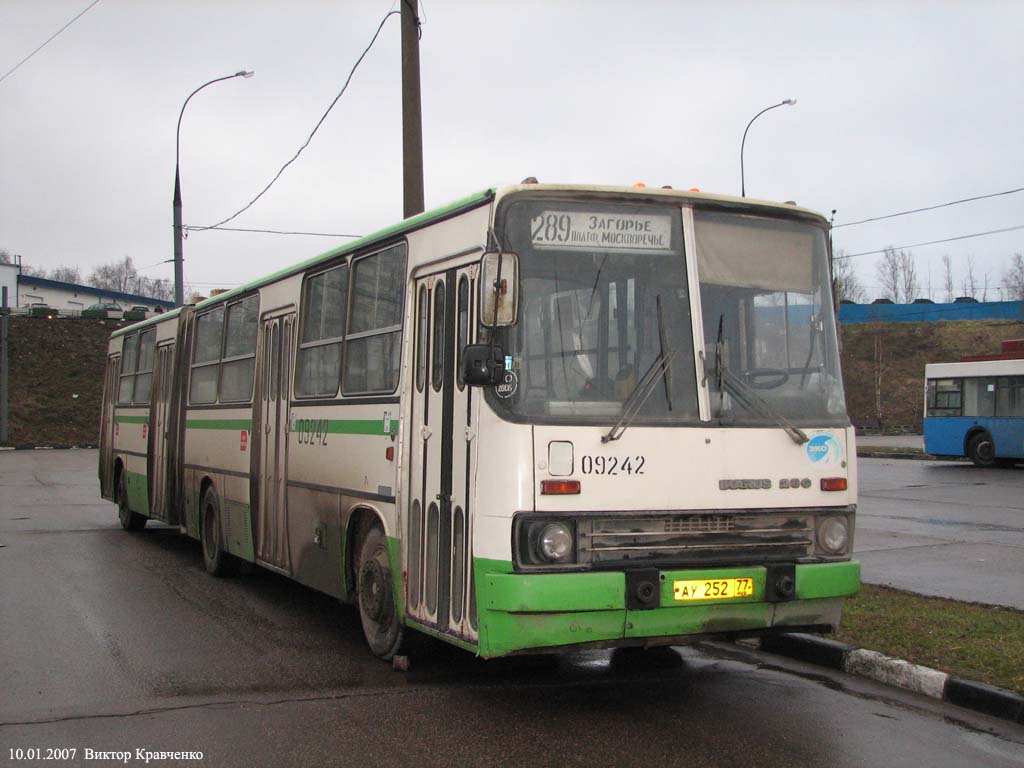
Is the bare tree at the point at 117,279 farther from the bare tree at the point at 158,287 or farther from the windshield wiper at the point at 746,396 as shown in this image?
the windshield wiper at the point at 746,396

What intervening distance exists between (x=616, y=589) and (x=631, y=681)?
5.16ft

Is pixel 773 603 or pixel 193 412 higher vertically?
pixel 193 412

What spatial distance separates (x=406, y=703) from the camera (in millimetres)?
6625

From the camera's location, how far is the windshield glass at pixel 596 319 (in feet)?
20.4

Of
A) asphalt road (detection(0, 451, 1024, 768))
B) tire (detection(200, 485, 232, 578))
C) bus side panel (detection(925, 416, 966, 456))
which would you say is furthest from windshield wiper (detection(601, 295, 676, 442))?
bus side panel (detection(925, 416, 966, 456))

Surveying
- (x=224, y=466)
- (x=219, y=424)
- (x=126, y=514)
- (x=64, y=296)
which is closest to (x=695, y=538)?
(x=224, y=466)

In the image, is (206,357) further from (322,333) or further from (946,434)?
(946,434)

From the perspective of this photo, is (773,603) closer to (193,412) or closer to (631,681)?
(631,681)

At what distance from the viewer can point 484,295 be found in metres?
5.98

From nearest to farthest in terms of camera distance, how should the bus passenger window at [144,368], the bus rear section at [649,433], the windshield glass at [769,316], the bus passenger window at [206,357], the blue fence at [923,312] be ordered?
1. the bus rear section at [649,433]
2. the windshield glass at [769,316]
3. the bus passenger window at [206,357]
4. the bus passenger window at [144,368]
5. the blue fence at [923,312]

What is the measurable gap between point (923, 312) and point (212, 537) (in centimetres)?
7403

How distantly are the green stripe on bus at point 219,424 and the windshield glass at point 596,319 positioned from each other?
17.1 feet

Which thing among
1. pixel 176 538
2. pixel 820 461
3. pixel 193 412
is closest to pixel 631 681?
pixel 820 461

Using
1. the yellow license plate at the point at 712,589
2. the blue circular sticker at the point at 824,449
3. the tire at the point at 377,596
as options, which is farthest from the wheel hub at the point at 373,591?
the blue circular sticker at the point at 824,449
